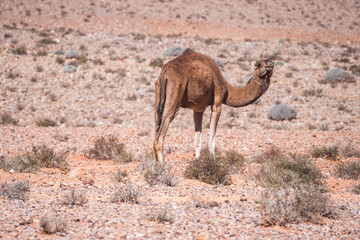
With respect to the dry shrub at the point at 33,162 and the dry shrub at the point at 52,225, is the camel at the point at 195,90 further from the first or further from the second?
the dry shrub at the point at 52,225

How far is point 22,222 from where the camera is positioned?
5.60 m

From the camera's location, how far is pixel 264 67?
9.81 metres

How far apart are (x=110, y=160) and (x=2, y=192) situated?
16.9 ft

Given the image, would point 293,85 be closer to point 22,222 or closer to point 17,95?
point 17,95

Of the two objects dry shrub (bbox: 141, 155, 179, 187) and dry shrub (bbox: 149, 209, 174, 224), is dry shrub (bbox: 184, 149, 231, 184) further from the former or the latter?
dry shrub (bbox: 149, 209, 174, 224)

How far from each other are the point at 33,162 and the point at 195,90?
15.3ft

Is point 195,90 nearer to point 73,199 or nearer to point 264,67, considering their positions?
point 264,67

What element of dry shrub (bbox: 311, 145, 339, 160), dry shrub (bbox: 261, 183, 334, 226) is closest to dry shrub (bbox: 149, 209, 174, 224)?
dry shrub (bbox: 261, 183, 334, 226)

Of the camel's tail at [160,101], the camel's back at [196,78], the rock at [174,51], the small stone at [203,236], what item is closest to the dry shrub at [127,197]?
the small stone at [203,236]

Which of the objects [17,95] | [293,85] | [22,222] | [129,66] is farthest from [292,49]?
[22,222]

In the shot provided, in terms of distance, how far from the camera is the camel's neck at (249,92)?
32.8ft

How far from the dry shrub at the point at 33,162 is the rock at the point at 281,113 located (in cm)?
1236

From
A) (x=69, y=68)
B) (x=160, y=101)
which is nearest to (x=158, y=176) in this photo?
(x=160, y=101)

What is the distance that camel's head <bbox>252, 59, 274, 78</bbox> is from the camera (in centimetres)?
971
